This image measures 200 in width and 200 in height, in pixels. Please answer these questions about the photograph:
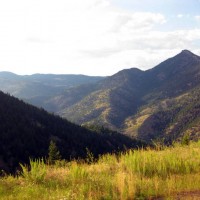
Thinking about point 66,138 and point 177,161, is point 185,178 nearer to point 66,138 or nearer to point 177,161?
point 177,161

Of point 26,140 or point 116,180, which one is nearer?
point 116,180

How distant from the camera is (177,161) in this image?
1080 centimetres

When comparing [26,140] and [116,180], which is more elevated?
[116,180]

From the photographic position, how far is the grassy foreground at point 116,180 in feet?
Result: 27.6

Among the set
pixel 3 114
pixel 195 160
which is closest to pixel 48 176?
pixel 195 160

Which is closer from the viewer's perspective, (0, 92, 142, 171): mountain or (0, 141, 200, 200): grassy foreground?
(0, 141, 200, 200): grassy foreground

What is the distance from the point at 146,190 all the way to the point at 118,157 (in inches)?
164

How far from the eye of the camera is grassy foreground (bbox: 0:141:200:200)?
8.41m

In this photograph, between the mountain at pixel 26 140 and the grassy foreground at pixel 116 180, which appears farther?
the mountain at pixel 26 140

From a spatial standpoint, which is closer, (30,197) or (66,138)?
(30,197)

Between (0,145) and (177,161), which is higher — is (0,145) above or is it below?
below

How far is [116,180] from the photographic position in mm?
9375

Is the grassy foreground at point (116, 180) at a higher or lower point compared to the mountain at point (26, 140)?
higher

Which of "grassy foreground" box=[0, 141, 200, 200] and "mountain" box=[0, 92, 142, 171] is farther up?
"grassy foreground" box=[0, 141, 200, 200]
